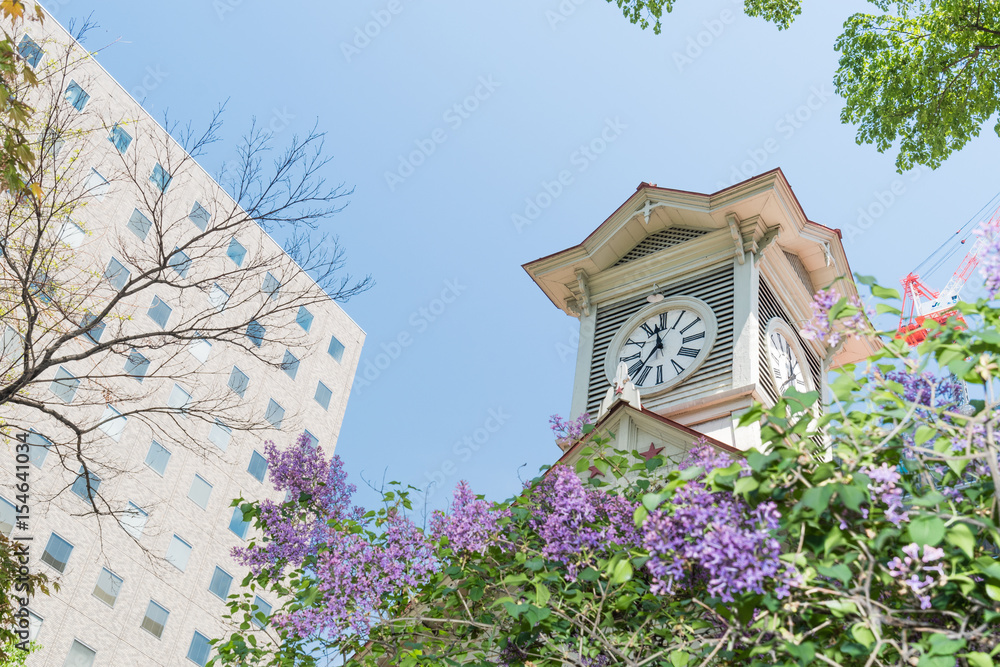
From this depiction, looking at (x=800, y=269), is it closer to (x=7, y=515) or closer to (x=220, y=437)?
(x=7, y=515)

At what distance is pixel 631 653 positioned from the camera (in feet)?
23.0

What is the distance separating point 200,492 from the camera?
1529 inches

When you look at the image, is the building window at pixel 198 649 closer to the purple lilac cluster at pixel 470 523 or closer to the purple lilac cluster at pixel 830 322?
the purple lilac cluster at pixel 470 523

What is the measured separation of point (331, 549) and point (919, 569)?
5.00 meters

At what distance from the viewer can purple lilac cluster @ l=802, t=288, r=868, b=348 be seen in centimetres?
544

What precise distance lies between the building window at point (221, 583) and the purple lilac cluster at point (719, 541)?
35.7m

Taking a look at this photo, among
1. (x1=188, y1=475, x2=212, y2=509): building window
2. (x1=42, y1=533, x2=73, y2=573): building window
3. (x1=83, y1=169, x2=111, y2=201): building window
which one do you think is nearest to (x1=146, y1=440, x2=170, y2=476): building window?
(x1=188, y1=475, x2=212, y2=509): building window

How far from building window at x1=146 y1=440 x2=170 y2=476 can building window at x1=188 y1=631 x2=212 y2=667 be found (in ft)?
21.4

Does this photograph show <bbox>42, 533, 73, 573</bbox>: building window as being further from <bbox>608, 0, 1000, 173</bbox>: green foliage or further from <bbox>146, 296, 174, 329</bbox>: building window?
<bbox>608, 0, 1000, 173</bbox>: green foliage

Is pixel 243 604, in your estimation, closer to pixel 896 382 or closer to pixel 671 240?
pixel 896 382

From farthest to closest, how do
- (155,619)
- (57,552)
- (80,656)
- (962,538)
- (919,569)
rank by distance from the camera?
(155,619) < (57,552) < (80,656) < (919,569) < (962,538)

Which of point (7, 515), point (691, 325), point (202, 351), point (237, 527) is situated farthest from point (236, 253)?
point (691, 325)

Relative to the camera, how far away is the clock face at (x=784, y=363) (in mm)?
15766

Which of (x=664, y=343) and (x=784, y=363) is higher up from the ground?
(x=784, y=363)
